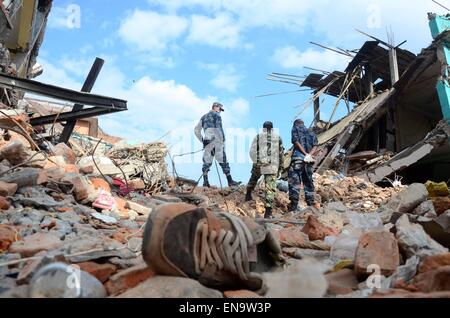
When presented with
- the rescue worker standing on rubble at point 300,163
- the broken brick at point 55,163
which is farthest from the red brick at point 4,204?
the rescue worker standing on rubble at point 300,163

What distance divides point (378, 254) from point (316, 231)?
1252 mm

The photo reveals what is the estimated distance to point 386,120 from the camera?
12.0 metres

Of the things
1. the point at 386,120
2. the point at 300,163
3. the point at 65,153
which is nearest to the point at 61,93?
the point at 65,153

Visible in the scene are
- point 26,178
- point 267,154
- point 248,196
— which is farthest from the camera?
point 248,196

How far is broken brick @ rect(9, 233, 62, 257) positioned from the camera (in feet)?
6.37

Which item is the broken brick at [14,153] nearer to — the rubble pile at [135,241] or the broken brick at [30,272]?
the rubble pile at [135,241]

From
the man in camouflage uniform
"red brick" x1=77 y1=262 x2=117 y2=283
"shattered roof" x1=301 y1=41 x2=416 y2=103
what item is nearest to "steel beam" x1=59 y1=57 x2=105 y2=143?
the man in camouflage uniform

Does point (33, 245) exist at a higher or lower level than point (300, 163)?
lower

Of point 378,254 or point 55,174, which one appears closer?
point 378,254

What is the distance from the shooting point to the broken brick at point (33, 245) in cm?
194

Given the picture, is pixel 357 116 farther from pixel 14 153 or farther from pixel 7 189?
pixel 7 189

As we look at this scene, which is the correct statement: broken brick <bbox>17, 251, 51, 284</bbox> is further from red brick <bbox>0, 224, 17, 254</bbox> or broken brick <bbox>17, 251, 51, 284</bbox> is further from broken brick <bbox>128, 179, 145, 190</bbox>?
broken brick <bbox>128, 179, 145, 190</bbox>

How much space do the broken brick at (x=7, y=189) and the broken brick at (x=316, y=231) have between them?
8.68 feet
